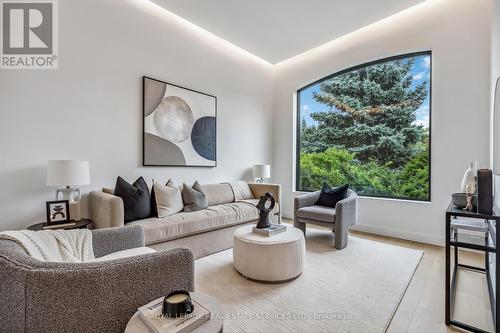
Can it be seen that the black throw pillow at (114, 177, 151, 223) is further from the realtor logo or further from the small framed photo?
the realtor logo

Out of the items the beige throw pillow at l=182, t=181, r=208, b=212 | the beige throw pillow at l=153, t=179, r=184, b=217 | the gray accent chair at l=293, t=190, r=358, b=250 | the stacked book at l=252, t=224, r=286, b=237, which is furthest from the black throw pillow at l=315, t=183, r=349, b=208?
the beige throw pillow at l=153, t=179, r=184, b=217

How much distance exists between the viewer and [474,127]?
308cm

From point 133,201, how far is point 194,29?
112 inches

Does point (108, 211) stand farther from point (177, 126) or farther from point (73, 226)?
point (177, 126)

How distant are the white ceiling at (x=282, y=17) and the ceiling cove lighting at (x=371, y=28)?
0.23m

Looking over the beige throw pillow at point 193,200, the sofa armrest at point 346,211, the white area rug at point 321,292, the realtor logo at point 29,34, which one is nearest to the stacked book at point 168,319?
the white area rug at point 321,292

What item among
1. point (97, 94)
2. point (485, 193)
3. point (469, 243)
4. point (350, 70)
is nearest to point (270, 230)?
point (469, 243)

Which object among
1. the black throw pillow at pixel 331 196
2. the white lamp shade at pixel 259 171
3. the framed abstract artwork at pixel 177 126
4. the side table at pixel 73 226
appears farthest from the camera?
the white lamp shade at pixel 259 171

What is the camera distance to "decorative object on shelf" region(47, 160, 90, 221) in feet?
7.34

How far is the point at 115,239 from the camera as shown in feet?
5.79

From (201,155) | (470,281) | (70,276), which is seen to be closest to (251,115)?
(201,155)

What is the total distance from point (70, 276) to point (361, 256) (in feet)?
9.54

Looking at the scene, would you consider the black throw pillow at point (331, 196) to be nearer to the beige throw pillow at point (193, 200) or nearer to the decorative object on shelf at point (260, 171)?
the decorative object on shelf at point (260, 171)

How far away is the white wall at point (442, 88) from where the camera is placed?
3041 mm
